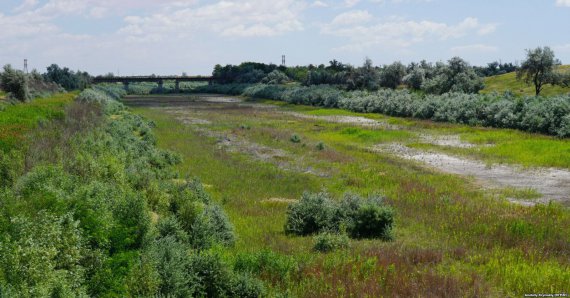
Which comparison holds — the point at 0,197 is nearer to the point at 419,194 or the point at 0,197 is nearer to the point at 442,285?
the point at 442,285

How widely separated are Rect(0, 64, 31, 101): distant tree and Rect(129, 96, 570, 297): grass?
4579 centimetres

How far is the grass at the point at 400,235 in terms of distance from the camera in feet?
35.1

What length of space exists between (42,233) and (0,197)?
426cm

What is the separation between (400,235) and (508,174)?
44.2 feet

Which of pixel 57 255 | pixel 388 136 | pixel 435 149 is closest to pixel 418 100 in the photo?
pixel 388 136

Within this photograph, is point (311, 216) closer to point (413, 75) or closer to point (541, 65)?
point (541, 65)

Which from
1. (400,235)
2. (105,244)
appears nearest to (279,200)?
(400,235)

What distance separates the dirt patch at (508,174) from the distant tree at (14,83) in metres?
54.0

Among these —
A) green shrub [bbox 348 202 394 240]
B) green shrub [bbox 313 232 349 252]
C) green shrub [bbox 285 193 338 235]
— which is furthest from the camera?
green shrub [bbox 285 193 338 235]

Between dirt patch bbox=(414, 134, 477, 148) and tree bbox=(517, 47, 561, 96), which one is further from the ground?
tree bbox=(517, 47, 561, 96)

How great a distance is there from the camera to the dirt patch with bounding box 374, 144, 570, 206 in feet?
71.0

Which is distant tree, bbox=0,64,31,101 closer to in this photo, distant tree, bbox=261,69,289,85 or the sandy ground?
the sandy ground

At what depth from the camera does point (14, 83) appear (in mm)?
67438

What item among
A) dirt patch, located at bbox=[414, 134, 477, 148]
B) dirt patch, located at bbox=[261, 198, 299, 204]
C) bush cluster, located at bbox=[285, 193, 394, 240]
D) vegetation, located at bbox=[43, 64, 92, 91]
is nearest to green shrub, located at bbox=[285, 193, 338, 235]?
bush cluster, located at bbox=[285, 193, 394, 240]
